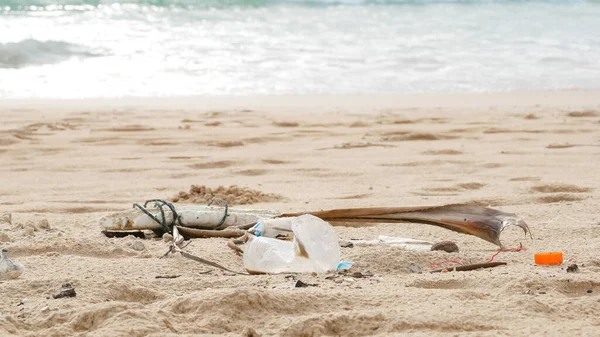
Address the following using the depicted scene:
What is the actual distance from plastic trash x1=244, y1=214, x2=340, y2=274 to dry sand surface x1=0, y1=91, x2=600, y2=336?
73mm

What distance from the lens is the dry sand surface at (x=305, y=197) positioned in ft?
5.43

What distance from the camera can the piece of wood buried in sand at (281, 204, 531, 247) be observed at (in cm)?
240

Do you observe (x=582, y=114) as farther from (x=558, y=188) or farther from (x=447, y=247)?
(x=447, y=247)

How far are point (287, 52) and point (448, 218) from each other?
8.63m

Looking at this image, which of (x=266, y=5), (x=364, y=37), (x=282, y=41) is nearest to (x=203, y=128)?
(x=282, y=41)

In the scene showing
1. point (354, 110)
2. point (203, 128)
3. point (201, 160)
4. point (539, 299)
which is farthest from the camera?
point (354, 110)

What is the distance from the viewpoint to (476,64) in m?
10.1

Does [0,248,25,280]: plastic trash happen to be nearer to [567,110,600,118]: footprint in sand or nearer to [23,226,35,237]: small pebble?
[23,226,35,237]: small pebble

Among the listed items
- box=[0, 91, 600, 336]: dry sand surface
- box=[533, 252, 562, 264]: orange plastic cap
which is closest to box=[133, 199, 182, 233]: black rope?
box=[0, 91, 600, 336]: dry sand surface

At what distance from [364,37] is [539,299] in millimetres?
11473

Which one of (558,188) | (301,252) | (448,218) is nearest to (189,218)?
(301,252)

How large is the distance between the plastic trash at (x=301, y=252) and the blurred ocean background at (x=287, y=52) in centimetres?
648

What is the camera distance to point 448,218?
8.46 ft

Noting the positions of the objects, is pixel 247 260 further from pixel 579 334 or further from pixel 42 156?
pixel 42 156
